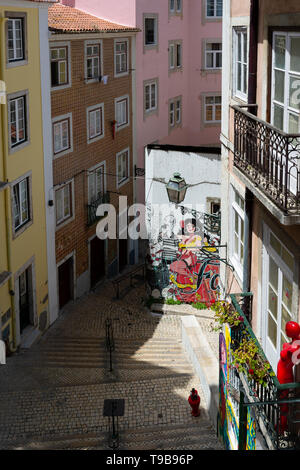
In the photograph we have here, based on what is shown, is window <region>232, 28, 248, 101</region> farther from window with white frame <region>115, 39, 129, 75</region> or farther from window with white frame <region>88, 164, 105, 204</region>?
window with white frame <region>115, 39, 129, 75</region>

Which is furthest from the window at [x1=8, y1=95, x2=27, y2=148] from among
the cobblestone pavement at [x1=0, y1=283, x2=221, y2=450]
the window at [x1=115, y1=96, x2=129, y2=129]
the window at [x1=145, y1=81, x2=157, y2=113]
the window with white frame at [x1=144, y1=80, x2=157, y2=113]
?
the window at [x1=145, y1=81, x2=157, y2=113]

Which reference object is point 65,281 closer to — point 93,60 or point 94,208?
point 94,208

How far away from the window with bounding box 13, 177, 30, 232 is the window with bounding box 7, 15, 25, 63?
4.05 metres

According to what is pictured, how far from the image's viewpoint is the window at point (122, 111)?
31.2m

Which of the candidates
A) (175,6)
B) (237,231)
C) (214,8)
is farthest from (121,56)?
(237,231)

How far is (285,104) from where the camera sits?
403 inches

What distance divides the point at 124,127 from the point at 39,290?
11426 millimetres

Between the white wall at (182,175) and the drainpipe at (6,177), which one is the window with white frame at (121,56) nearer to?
the white wall at (182,175)

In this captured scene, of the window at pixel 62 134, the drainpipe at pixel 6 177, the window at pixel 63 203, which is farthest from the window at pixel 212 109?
the drainpipe at pixel 6 177

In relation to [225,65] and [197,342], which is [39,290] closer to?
[197,342]

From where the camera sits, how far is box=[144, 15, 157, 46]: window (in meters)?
34.0

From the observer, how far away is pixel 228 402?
45.0 feet

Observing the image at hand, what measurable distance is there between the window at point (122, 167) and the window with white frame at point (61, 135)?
5.92 m

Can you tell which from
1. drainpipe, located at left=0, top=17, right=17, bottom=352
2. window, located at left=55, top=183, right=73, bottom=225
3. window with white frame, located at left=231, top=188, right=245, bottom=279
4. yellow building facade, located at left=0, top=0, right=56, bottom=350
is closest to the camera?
window with white frame, located at left=231, top=188, right=245, bottom=279
